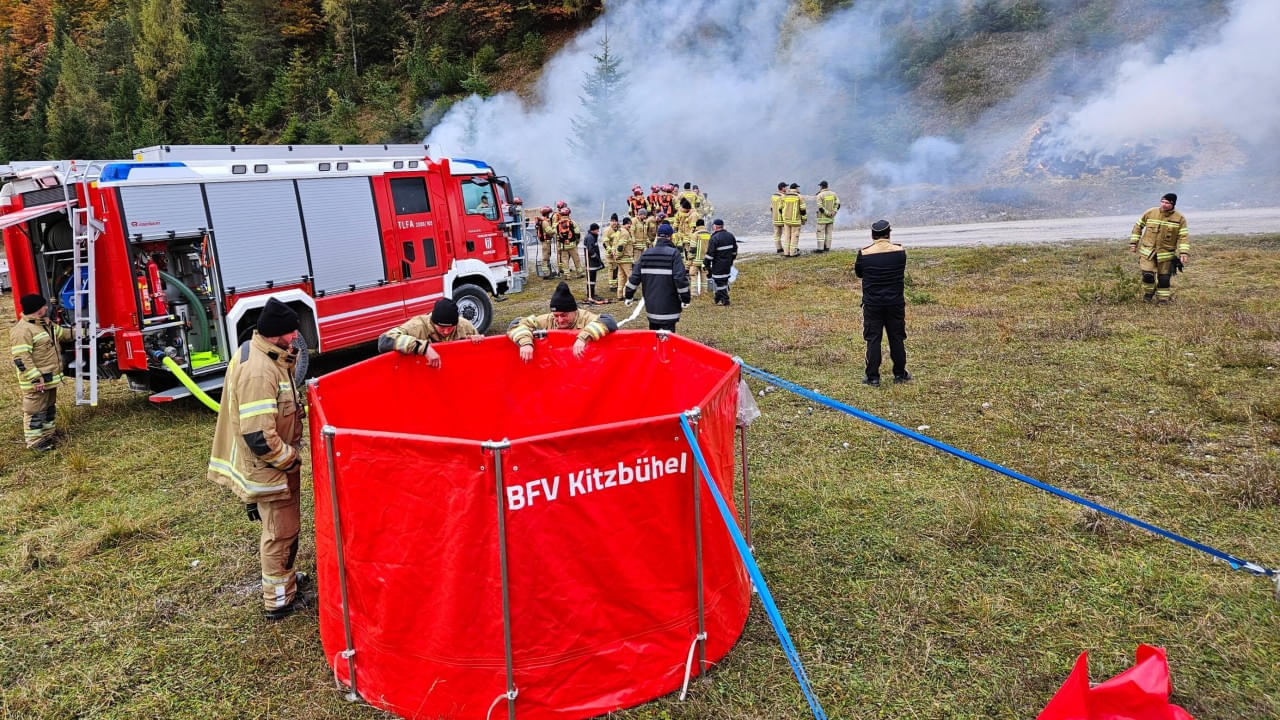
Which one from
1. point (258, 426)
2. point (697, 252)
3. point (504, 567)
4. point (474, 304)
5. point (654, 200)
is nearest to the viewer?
point (504, 567)

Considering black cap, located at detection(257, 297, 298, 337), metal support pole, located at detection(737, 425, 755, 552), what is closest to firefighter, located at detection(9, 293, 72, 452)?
black cap, located at detection(257, 297, 298, 337)

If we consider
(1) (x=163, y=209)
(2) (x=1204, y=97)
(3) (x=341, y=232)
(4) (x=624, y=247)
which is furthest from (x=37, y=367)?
(2) (x=1204, y=97)

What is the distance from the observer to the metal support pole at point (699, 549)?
3.60 meters

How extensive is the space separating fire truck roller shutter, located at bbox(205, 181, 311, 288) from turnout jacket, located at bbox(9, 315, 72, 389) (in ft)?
5.94

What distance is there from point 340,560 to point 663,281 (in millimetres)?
6197

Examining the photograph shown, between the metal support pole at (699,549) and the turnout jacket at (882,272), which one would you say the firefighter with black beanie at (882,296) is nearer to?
the turnout jacket at (882,272)

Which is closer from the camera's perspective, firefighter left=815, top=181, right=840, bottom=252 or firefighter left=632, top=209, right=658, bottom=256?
firefighter left=632, top=209, right=658, bottom=256

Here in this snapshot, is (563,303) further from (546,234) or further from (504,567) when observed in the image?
(546,234)

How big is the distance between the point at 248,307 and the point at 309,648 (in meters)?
6.13

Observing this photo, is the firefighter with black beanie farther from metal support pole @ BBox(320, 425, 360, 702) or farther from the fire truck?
the fire truck

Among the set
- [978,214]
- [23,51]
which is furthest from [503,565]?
[23,51]

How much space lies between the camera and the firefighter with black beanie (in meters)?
8.27

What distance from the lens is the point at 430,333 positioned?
6.00 meters

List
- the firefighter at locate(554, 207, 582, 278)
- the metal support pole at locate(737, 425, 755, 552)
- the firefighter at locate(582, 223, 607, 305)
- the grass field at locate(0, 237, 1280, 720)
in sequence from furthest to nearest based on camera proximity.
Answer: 1. the firefighter at locate(554, 207, 582, 278)
2. the firefighter at locate(582, 223, 607, 305)
3. the metal support pole at locate(737, 425, 755, 552)
4. the grass field at locate(0, 237, 1280, 720)
